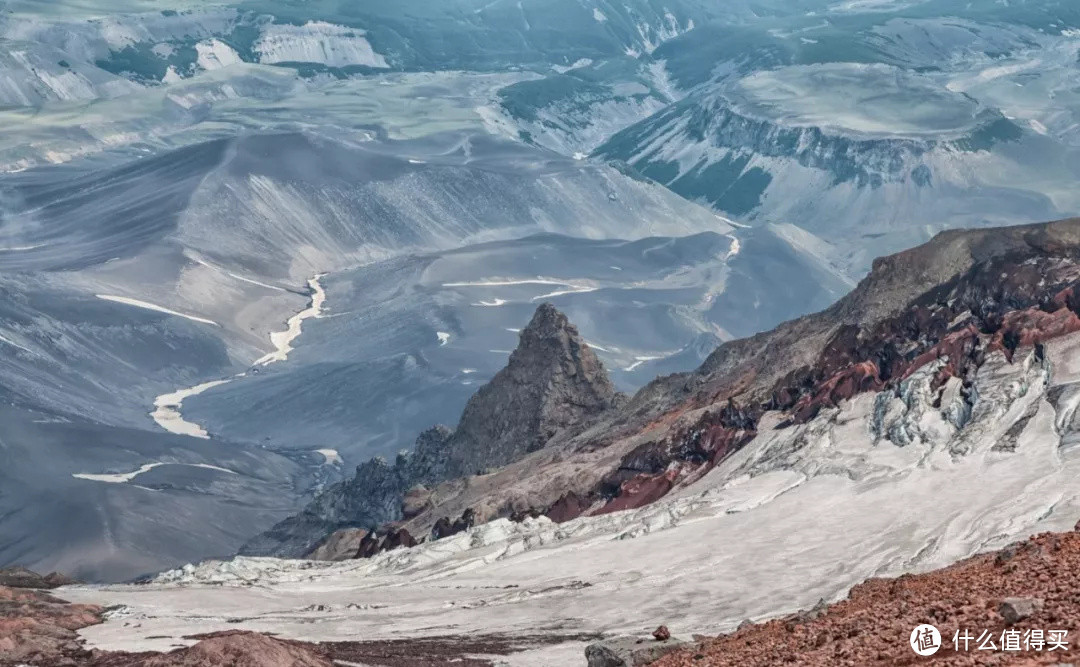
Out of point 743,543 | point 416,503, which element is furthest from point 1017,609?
point 416,503

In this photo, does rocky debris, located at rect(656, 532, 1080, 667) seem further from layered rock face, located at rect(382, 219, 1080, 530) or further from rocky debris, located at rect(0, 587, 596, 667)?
layered rock face, located at rect(382, 219, 1080, 530)

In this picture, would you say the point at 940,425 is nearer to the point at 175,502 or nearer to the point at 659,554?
the point at 659,554

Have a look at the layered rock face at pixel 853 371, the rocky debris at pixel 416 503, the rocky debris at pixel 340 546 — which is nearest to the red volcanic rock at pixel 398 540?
the layered rock face at pixel 853 371

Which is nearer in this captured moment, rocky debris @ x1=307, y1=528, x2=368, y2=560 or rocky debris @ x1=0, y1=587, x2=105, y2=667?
rocky debris @ x1=0, y1=587, x2=105, y2=667

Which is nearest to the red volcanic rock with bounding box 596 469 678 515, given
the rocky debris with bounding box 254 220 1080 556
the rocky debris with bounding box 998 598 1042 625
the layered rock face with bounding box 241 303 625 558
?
the rocky debris with bounding box 254 220 1080 556

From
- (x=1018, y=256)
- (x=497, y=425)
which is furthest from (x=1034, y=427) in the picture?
(x=497, y=425)
